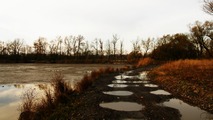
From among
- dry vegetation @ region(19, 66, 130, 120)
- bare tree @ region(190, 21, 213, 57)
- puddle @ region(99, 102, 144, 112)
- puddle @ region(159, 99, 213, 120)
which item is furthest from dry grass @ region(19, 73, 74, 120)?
bare tree @ region(190, 21, 213, 57)

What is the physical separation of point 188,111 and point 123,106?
214 cm

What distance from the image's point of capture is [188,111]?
6.96 meters

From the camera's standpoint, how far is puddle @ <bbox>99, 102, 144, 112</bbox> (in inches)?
277

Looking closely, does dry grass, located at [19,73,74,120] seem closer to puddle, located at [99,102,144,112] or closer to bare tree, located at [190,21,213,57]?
puddle, located at [99,102,144,112]

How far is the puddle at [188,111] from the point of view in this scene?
20.7 ft

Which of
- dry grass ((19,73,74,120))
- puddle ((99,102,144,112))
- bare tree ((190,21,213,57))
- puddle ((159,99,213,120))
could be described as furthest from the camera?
bare tree ((190,21,213,57))

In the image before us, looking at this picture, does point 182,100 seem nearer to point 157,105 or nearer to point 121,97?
point 157,105

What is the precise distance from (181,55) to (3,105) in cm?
3726

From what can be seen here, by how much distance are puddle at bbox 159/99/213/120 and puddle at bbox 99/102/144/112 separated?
1.08 metres

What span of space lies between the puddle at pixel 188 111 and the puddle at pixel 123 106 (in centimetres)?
108

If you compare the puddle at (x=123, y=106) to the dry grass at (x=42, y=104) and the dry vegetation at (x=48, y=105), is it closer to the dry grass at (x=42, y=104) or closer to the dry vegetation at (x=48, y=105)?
the dry vegetation at (x=48, y=105)

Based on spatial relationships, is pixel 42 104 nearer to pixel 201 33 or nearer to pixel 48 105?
pixel 48 105

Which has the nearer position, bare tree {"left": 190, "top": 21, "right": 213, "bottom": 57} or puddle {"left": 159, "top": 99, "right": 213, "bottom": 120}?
puddle {"left": 159, "top": 99, "right": 213, "bottom": 120}

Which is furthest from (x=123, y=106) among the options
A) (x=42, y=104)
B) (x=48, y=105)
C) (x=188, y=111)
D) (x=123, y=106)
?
(x=42, y=104)
